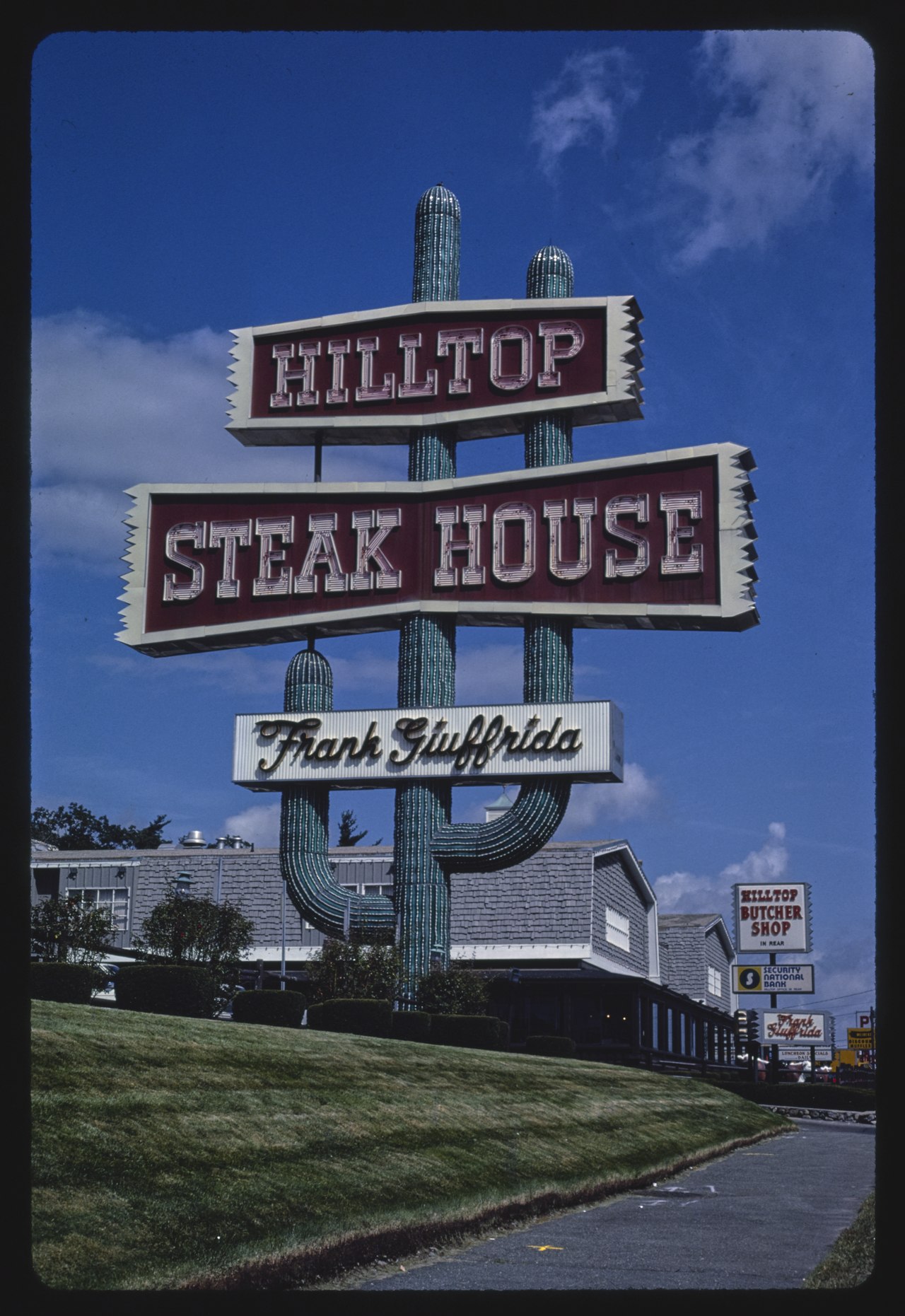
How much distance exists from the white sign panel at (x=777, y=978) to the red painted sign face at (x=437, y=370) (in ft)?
148

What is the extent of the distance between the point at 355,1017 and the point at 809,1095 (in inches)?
1144

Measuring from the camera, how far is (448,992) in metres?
36.8

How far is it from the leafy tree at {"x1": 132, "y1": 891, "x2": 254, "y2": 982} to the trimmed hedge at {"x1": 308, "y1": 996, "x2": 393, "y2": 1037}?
5428 mm

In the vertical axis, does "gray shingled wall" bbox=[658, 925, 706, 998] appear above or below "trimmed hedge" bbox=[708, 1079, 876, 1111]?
above

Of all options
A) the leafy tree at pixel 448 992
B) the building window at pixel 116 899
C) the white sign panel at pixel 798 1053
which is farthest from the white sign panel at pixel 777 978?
the leafy tree at pixel 448 992

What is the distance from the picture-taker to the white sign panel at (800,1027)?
3137 inches

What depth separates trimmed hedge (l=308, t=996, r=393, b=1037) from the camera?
1202 inches

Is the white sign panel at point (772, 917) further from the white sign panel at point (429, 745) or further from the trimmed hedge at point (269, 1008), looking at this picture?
the trimmed hedge at point (269, 1008)

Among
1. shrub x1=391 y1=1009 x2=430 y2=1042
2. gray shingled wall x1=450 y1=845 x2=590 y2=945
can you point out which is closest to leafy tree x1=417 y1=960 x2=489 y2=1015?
shrub x1=391 y1=1009 x2=430 y2=1042

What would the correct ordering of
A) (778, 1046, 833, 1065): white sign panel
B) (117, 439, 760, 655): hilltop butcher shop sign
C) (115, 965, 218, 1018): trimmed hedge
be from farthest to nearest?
(778, 1046, 833, 1065): white sign panel → (117, 439, 760, 655): hilltop butcher shop sign → (115, 965, 218, 1018): trimmed hedge

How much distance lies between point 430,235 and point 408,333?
3083mm

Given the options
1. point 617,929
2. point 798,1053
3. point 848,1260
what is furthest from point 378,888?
point 848,1260

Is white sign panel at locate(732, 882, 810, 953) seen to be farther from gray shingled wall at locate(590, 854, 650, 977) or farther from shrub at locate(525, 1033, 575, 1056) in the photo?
shrub at locate(525, 1033, 575, 1056)

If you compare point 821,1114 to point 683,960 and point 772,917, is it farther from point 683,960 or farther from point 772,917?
point 683,960
